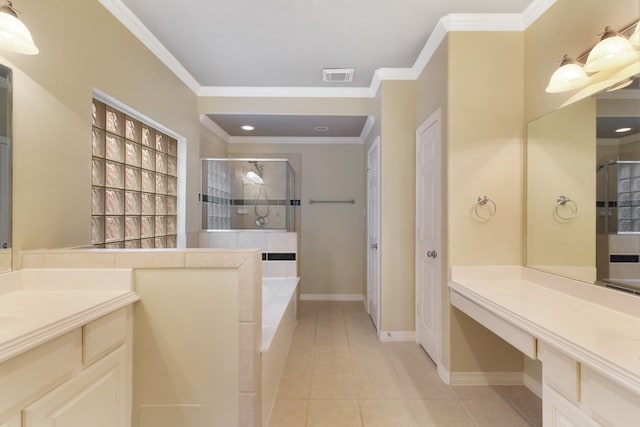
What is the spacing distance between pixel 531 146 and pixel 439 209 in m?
0.71

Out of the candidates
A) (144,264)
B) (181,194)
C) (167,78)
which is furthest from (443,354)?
(167,78)

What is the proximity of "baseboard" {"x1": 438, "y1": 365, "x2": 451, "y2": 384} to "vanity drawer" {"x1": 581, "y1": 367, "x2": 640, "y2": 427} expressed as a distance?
1263 millimetres

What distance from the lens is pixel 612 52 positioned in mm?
1409

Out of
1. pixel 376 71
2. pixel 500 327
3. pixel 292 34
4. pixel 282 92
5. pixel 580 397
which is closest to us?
pixel 580 397

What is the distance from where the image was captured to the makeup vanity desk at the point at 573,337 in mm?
922

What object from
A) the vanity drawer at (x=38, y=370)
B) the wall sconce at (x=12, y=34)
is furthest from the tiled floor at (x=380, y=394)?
the wall sconce at (x=12, y=34)

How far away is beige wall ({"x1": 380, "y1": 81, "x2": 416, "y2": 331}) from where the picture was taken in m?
2.96

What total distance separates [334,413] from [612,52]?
7.76 ft

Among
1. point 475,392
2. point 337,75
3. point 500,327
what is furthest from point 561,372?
point 337,75

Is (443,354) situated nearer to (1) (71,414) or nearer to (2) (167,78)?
(1) (71,414)

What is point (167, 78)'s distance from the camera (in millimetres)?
2670

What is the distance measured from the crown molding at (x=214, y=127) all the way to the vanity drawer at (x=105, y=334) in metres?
2.54

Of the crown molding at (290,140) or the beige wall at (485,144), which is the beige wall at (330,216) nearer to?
the crown molding at (290,140)

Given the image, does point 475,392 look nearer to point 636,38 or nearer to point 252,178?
point 636,38
